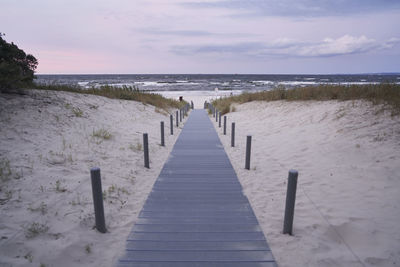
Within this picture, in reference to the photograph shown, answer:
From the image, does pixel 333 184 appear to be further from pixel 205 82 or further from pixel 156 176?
pixel 205 82

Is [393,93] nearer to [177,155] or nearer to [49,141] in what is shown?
[177,155]

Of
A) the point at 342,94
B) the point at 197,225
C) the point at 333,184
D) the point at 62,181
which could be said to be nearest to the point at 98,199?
the point at 197,225

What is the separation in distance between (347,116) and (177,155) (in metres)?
6.52

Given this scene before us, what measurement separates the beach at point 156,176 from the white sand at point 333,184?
2cm

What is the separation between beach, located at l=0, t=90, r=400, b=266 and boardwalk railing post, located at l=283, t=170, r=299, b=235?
14 cm

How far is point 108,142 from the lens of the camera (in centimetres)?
809

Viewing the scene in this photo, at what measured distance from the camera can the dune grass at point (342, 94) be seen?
9.07 m

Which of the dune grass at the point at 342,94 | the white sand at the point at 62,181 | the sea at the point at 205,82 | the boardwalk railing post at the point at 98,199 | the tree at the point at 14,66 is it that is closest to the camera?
the white sand at the point at 62,181

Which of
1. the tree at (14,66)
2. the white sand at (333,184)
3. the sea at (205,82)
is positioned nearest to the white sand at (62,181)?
the tree at (14,66)

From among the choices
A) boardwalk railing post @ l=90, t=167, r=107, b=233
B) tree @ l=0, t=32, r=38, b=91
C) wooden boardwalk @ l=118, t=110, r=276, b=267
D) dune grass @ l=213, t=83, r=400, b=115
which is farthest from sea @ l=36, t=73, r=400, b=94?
boardwalk railing post @ l=90, t=167, r=107, b=233

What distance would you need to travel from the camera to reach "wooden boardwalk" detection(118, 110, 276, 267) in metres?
3.10

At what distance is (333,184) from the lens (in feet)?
17.0

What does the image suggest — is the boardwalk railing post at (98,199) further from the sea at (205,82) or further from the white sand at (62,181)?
the sea at (205,82)

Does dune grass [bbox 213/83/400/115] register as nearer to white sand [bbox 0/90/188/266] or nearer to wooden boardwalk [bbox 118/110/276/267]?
wooden boardwalk [bbox 118/110/276/267]
